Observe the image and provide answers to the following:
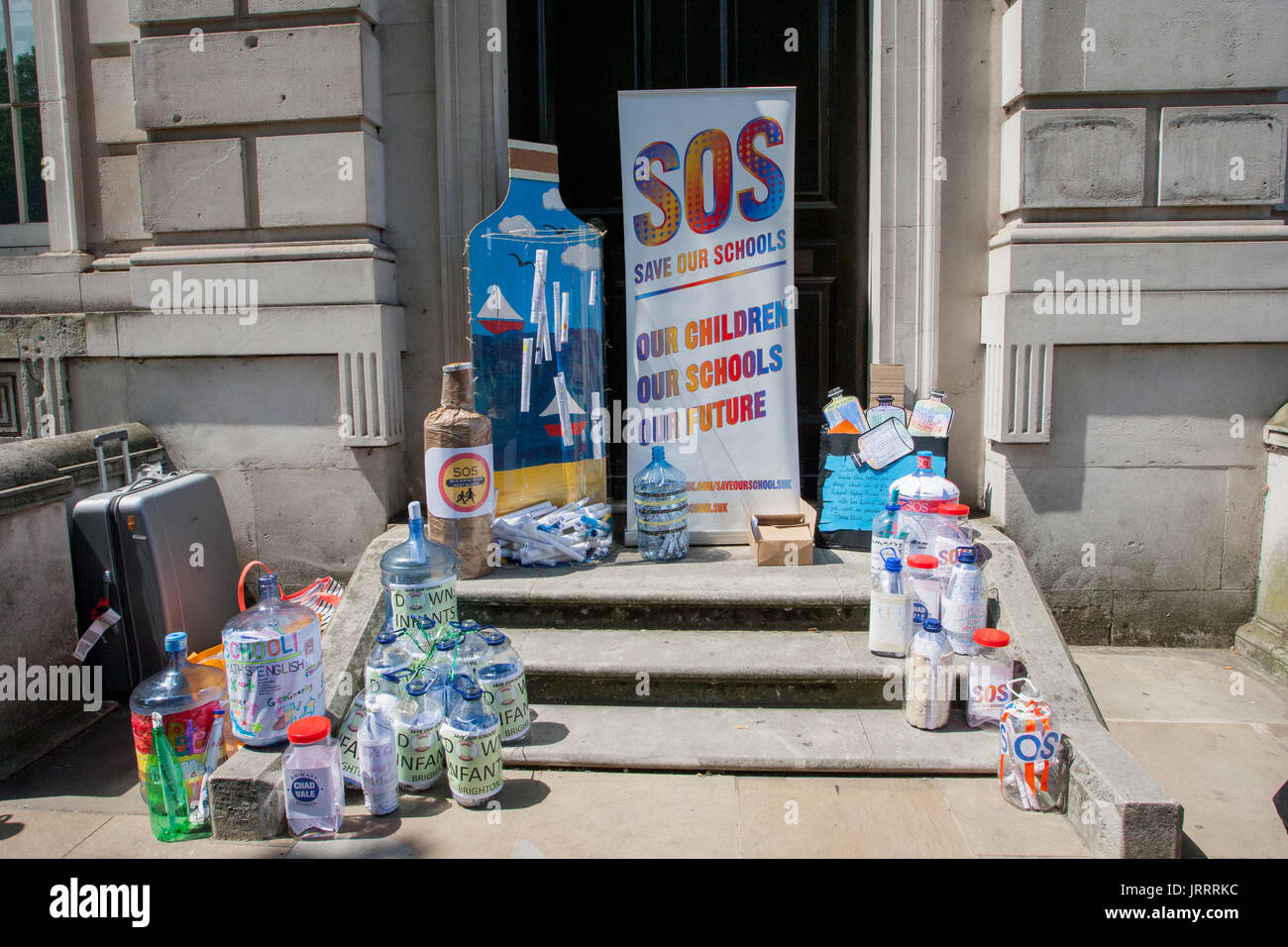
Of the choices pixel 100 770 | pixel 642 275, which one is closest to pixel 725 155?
pixel 642 275

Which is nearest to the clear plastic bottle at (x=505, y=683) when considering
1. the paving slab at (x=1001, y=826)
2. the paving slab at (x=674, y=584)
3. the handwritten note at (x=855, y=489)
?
the paving slab at (x=674, y=584)

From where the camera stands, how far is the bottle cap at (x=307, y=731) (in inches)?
125

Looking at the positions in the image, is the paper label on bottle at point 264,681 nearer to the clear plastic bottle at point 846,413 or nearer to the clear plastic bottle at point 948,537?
the clear plastic bottle at point 948,537

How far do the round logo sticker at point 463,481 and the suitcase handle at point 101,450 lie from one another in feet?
5.84

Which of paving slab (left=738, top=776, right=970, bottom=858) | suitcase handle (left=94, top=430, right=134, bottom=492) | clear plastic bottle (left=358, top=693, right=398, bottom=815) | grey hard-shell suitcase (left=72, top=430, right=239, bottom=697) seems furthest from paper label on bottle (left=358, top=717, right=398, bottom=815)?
suitcase handle (left=94, top=430, right=134, bottom=492)

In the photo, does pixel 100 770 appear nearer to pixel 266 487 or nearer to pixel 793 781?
pixel 266 487

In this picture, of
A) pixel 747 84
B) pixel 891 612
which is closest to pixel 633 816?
pixel 891 612

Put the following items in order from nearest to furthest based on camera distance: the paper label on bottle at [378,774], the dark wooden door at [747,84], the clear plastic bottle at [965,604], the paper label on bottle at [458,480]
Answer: the paper label on bottle at [378,774] < the clear plastic bottle at [965,604] < the paper label on bottle at [458,480] < the dark wooden door at [747,84]

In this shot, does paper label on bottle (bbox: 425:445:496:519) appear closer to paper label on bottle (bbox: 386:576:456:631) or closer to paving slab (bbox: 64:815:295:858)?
paper label on bottle (bbox: 386:576:456:631)

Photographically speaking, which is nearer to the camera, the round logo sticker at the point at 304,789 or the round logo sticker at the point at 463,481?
the round logo sticker at the point at 304,789

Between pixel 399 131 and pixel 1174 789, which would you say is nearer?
pixel 1174 789

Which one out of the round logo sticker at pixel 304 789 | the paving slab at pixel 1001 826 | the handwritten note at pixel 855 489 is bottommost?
the paving slab at pixel 1001 826

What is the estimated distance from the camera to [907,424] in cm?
496

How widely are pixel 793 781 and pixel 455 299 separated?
3.25m
